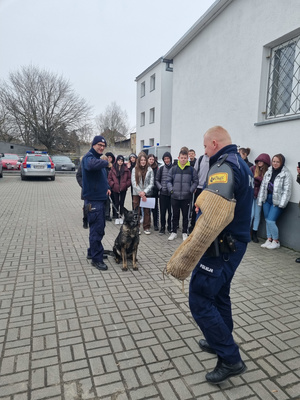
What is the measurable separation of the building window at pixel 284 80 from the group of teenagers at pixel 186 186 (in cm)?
111

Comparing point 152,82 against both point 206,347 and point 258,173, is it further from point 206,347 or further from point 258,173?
point 206,347

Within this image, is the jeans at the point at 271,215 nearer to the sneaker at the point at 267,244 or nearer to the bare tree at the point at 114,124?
the sneaker at the point at 267,244

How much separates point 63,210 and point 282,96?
23.7ft

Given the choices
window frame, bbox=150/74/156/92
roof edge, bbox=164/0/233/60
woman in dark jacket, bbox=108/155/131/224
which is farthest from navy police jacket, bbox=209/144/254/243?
window frame, bbox=150/74/156/92

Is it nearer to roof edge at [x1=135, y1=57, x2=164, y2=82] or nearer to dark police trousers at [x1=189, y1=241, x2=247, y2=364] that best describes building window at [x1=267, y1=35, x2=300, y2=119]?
dark police trousers at [x1=189, y1=241, x2=247, y2=364]

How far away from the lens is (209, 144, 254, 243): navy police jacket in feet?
7.14

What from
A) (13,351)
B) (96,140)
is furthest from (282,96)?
(13,351)

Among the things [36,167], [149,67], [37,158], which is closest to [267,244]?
[36,167]

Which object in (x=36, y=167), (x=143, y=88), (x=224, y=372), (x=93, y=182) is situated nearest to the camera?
(x=224, y=372)

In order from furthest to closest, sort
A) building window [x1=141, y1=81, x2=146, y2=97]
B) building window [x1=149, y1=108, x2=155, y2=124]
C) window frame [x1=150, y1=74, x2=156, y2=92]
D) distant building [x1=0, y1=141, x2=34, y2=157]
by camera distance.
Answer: distant building [x1=0, y1=141, x2=34, y2=157], building window [x1=141, y1=81, x2=146, y2=97], building window [x1=149, y1=108, x2=155, y2=124], window frame [x1=150, y1=74, x2=156, y2=92]

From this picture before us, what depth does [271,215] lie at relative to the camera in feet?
19.5

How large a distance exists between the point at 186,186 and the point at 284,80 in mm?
3225

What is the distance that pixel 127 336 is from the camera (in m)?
2.97

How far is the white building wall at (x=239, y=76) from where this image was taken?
235 inches
